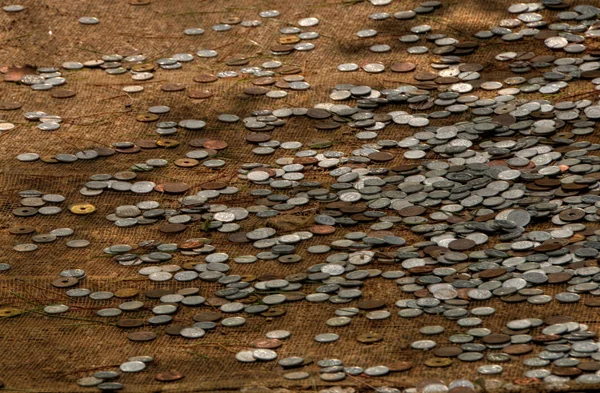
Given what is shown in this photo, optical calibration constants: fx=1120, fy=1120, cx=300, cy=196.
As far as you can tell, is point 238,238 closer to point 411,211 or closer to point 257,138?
point 411,211

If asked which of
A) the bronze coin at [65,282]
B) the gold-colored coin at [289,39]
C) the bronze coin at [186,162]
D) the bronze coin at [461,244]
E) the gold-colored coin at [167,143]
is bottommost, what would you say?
the bronze coin at [461,244]

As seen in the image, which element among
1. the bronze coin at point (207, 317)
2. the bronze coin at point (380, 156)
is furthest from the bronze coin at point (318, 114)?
the bronze coin at point (207, 317)

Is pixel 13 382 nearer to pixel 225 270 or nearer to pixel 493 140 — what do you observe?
pixel 225 270

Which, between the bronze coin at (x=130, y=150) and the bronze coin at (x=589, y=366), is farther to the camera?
the bronze coin at (x=130, y=150)

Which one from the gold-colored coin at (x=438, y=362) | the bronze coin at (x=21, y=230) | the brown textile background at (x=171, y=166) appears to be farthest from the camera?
the bronze coin at (x=21, y=230)

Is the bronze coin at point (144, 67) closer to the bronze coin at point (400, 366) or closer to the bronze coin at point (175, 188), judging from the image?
the bronze coin at point (175, 188)

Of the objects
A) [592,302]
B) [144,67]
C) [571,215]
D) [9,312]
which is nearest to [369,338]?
[592,302]

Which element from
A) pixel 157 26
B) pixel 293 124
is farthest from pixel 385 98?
pixel 157 26
